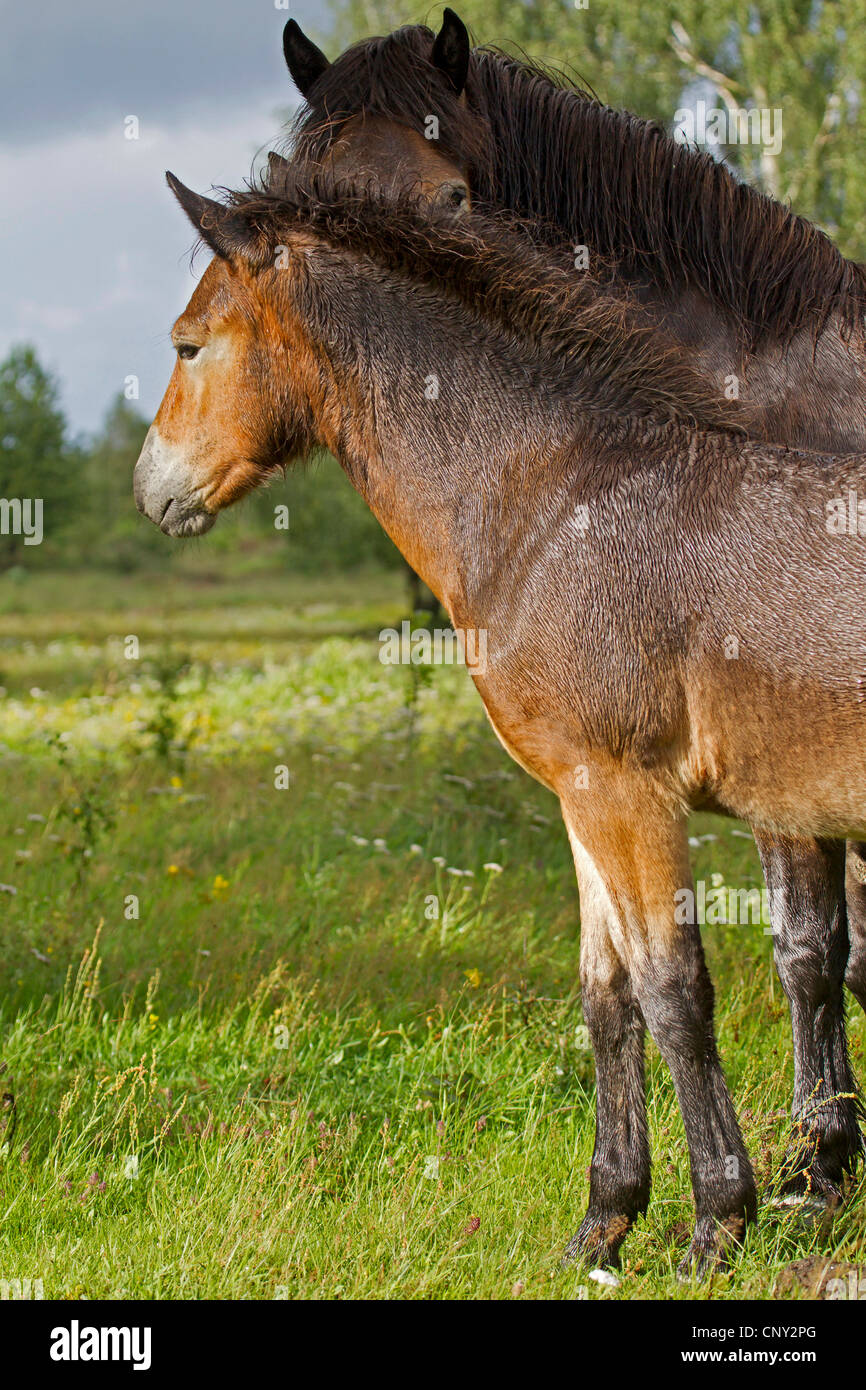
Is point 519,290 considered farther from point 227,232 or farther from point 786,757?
point 786,757

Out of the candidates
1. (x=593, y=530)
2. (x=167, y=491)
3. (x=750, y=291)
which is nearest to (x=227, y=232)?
(x=167, y=491)

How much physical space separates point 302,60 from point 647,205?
2.26 meters

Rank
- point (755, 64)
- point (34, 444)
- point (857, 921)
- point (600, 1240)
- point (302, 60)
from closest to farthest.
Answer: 1. point (600, 1240)
2. point (857, 921)
3. point (302, 60)
4. point (755, 64)
5. point (34, 444)

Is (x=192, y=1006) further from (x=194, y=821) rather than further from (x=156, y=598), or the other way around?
(x=156, y=598)

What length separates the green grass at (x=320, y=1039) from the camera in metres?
3.29

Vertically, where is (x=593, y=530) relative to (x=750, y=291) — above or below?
below

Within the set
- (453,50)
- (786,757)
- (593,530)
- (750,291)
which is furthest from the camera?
(453,50)

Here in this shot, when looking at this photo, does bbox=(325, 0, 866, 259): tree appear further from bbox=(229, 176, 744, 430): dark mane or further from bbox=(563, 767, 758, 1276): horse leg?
bbox=(563, 767, 758, 1276): horse leg

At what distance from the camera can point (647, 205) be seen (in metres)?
4.03

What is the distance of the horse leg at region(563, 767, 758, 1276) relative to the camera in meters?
3.12

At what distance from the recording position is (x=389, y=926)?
5.50m

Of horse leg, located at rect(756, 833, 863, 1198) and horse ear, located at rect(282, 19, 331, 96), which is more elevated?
horse ear, located at rect(282, 19, 331, 96)

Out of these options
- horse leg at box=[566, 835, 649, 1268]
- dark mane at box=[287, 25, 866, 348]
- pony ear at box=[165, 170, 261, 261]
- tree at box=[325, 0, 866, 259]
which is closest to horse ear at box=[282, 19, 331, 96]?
dark mane at box=[287, 25, 866, 348]

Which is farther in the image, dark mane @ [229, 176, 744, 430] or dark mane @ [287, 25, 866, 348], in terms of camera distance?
dark mane @ [287, 25, 866, 348]
